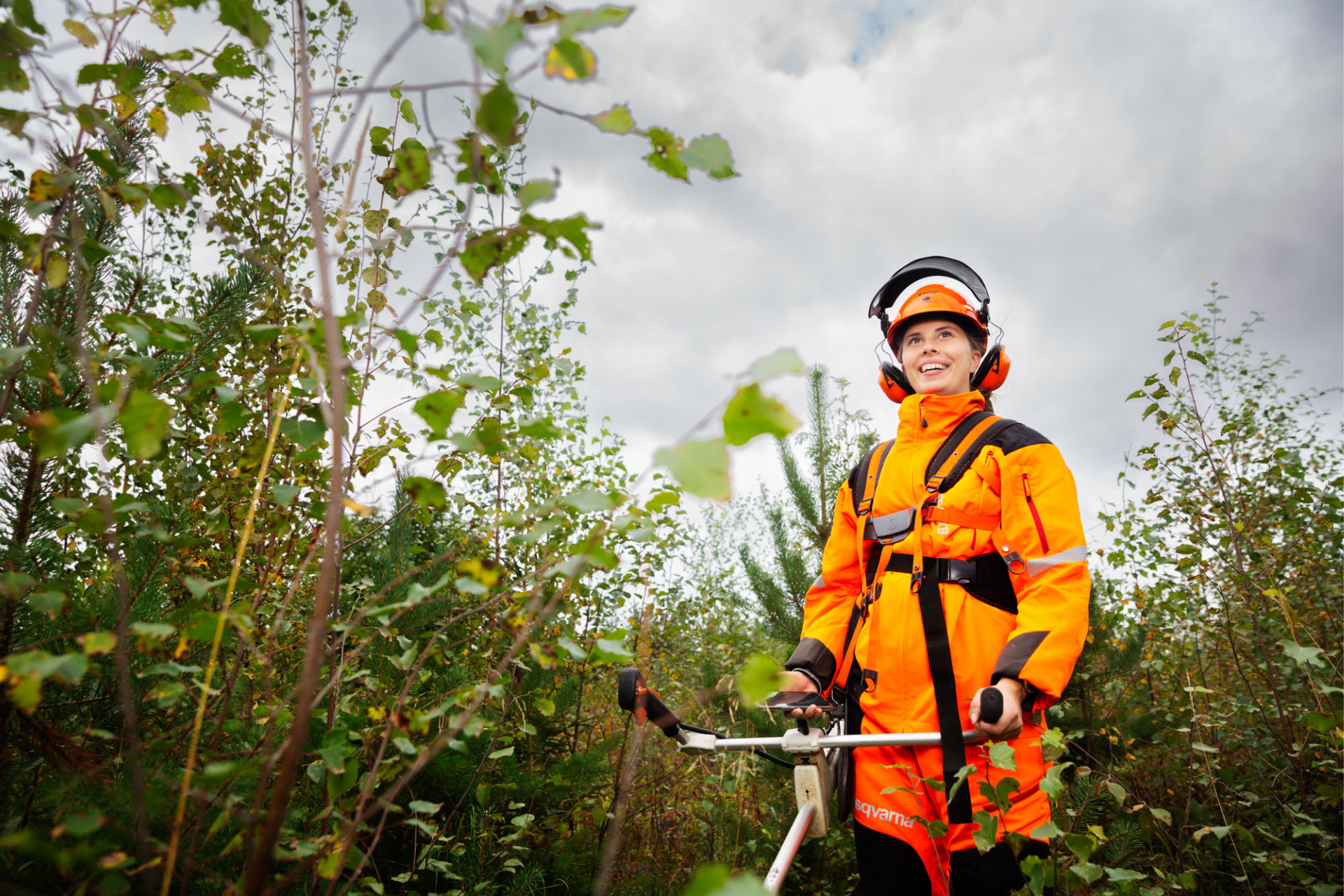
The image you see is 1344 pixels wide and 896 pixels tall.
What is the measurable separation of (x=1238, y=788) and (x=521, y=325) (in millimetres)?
4272

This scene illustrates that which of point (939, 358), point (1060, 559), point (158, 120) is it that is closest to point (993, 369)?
point (939, 358)

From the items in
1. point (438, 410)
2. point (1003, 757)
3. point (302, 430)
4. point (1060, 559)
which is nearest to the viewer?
point (438, 410)

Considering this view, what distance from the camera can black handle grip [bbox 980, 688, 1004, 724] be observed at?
5.36 feet

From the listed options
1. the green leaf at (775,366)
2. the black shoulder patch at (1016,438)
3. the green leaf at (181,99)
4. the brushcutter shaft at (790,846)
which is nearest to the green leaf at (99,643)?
the green leaf at (775,366)

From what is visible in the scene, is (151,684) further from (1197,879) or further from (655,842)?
(1197,879)

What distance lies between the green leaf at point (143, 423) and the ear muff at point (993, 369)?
2.43 metres

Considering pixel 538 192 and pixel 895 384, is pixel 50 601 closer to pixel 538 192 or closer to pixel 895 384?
pixel 538 192

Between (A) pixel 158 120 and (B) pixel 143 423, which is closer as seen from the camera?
(B) pixel 143 423

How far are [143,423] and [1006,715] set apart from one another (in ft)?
6.02

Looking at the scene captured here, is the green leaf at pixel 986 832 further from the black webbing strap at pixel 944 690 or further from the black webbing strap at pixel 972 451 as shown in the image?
the black webbing strap at pixel 972 451

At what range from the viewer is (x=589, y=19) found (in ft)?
2.64

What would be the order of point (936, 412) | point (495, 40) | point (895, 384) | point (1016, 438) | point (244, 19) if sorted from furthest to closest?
1. point (895, 384)
2. point (936, 412)
3. point (1016, 438)
4. point (244, 19)
5. point (495, 40)

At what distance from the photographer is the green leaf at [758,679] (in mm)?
800

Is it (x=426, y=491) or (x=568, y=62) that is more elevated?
(x=568, y=62)
